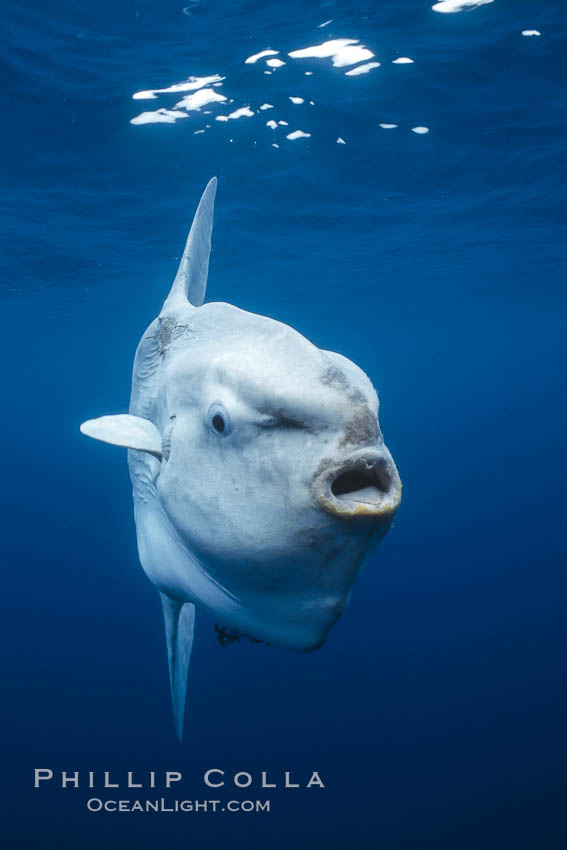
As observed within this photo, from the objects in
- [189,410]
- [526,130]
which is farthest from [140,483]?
[526,130]

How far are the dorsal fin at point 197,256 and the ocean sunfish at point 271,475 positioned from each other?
4.65ft

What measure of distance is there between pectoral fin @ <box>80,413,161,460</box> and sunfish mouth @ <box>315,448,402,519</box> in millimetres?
852

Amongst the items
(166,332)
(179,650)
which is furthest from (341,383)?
(179,650)

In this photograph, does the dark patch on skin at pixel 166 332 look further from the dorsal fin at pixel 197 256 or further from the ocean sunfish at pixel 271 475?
the ocean sunfish at pixel 271 475

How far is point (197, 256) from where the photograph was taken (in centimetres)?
361

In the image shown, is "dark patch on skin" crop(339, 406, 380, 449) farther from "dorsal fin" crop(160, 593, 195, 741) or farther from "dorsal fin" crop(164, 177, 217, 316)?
"dorsal fin" crop(160, 593, 195, 741)

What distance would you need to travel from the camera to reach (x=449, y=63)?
8.89 m

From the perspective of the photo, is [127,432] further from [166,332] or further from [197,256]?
[197,256]

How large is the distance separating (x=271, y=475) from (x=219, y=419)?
27 centimetres

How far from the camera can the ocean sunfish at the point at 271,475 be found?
1.47 metres

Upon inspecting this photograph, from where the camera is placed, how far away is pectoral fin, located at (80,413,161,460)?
209 centimetres

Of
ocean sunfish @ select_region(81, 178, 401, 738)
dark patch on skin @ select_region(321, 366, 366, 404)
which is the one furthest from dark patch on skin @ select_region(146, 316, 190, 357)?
dark patch on skin @ select_region(321, 366, 366, 404)

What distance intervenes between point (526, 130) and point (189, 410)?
Result: 12.5 meters

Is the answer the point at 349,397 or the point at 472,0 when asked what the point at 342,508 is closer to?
the point at 349,397
